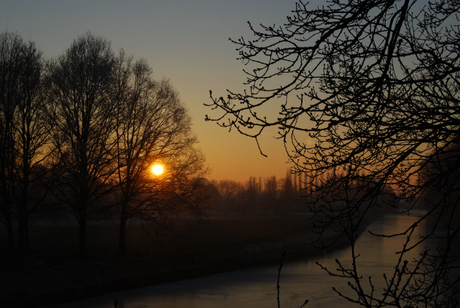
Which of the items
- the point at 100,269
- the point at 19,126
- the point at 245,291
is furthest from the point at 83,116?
the point at 245,291

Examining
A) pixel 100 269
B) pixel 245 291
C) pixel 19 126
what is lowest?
pixel 245 291

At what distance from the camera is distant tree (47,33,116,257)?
57.9 ft

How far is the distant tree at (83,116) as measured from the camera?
57.9 feet

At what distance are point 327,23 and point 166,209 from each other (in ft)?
57.1

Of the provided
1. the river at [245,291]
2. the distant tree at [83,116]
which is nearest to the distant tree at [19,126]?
the distant tree at [83,116]

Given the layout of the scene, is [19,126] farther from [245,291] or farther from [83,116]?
[245,291]

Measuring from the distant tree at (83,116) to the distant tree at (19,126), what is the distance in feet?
2.90

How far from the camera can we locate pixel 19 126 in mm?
19000

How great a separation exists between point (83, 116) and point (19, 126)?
3.31 m

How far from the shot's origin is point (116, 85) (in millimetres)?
20031

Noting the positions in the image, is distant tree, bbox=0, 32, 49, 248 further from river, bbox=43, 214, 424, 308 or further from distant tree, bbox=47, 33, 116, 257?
river, bbox=43, 214, 424, 308

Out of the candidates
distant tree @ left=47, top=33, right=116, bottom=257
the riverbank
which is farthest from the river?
distant tree @ left=47, top=33, right=116, bottom=257

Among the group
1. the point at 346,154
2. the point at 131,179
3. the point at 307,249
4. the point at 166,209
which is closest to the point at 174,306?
the point at 166,209

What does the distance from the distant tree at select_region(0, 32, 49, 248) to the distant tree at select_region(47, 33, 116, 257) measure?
2.90ft
